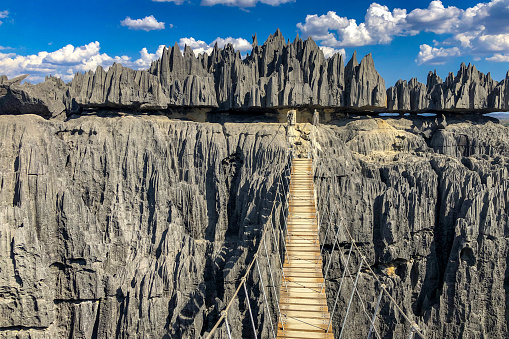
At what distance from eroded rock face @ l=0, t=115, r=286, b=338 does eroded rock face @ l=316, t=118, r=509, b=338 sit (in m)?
5.50

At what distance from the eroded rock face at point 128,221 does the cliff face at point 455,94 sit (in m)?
12.0

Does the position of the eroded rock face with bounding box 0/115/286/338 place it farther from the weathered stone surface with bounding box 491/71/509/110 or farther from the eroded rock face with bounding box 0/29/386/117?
the weathered stone surface with bounding box 491/71/509/110

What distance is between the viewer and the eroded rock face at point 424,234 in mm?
28422

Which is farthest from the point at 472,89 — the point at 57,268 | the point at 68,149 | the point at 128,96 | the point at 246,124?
the point at 57,268

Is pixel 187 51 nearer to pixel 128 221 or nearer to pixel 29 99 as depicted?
pixel 29 99

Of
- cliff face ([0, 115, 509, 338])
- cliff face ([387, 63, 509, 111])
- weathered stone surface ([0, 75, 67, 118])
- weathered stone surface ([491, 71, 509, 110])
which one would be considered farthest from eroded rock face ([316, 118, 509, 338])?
weathered stone surface ([0, 75, 67, 118])

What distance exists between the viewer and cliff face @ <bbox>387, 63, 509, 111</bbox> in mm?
38125

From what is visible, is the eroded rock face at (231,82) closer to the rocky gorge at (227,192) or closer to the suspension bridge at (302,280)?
the rocky gorge at (227,192)

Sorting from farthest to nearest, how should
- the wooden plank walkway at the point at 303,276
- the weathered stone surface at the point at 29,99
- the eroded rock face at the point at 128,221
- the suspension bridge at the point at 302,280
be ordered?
the weathered stone surface at the point at 29,99
the eroded rock face at the point at 128,221
the wooden plank walkway at the point at 303,276
the suspension bridge at the point at 302,280

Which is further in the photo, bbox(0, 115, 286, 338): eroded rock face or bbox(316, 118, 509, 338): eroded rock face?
bbox(316, 118, 509, 338): eroded rock face

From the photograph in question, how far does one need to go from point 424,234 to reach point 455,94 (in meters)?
14.5

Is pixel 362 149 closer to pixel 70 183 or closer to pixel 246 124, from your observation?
pixel 246 124

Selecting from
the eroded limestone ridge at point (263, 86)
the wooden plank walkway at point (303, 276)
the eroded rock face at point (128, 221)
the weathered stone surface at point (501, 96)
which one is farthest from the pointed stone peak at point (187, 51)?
the weathered stone surface at point (501, 96)

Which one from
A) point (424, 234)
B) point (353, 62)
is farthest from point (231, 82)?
point (424, 234)
